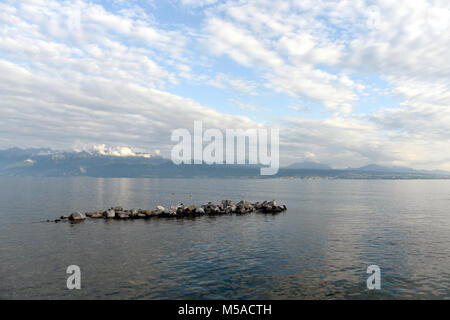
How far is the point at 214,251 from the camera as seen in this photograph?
3769 centimetres

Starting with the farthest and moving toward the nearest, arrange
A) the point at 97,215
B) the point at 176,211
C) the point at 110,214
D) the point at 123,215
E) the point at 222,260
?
the point at 176,211
the point at 97,215
the point at 110,214
the point at 123,215
the point at 222,260

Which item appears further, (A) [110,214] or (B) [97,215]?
(B) [97,215]

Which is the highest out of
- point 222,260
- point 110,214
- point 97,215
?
point 110,214

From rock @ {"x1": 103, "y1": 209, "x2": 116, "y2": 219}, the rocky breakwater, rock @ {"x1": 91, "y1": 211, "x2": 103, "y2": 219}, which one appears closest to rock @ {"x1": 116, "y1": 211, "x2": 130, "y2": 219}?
the rocky breakwater

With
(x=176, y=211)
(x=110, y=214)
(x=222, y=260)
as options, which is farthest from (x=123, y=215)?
(x=222, y=260)

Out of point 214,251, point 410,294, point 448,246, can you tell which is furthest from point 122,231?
point 448,246

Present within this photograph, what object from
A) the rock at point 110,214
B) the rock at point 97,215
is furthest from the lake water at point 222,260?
the rock at point 110,214

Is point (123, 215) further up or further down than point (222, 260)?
further up

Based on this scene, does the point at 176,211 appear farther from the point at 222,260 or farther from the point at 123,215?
the point at 222,260

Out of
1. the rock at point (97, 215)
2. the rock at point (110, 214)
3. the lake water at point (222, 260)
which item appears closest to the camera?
the lake water at point (222, 260)

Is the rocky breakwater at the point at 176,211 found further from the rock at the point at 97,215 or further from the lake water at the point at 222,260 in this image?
the lake water at the point at 222,260
